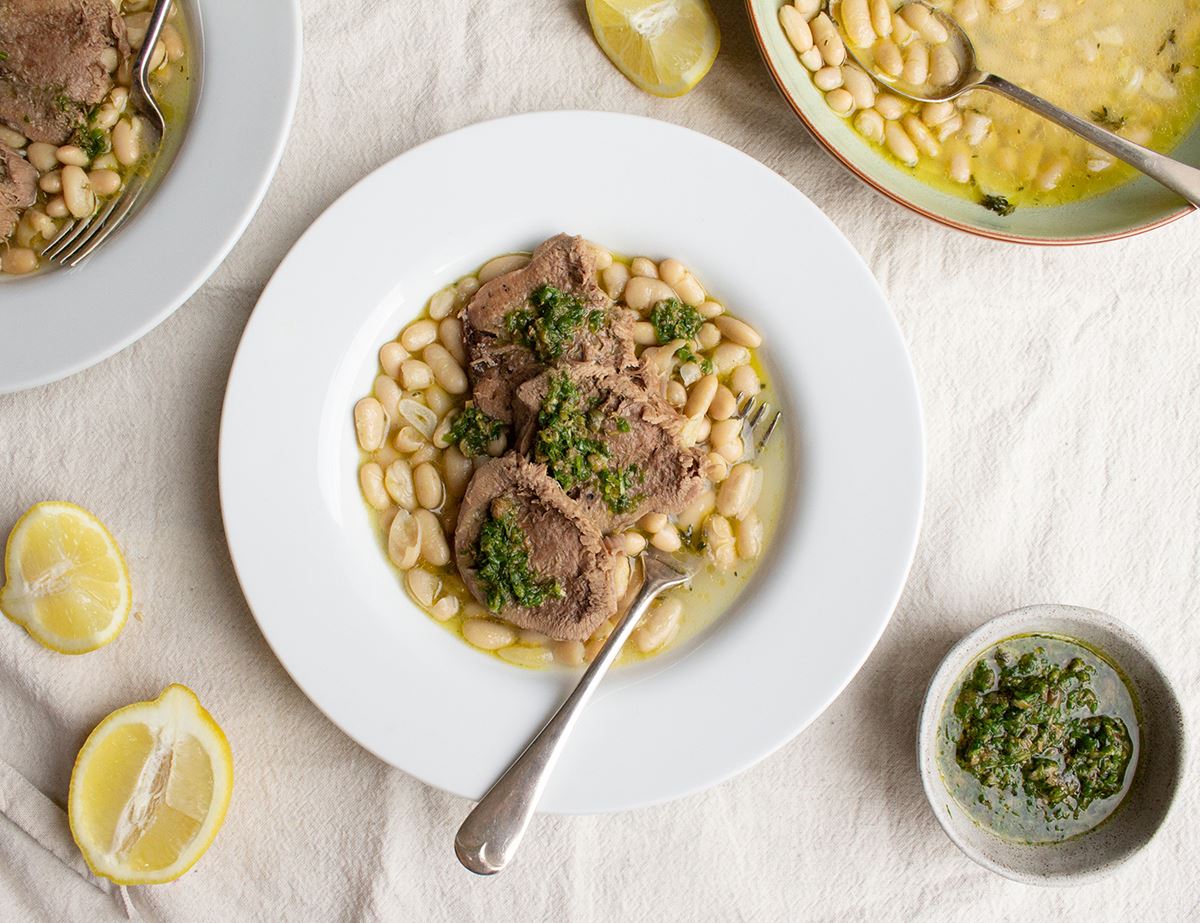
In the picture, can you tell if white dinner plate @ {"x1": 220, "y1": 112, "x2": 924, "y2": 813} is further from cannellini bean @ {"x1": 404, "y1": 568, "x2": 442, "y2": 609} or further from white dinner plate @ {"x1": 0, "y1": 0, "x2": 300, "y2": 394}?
white dinner plate @ {"x1": 0, "y1": 0, "x2": 300, "y2": 394}

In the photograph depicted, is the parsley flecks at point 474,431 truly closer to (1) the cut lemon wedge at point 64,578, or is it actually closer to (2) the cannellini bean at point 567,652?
(2) the cannellini bean at point 567,652

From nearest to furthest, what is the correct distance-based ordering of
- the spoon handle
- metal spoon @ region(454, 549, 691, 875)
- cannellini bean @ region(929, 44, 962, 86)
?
metal spoon @ region(454, 549, 691, 875) → the spoon handle → cannellini bean @ region(929, 44, 962, 86)

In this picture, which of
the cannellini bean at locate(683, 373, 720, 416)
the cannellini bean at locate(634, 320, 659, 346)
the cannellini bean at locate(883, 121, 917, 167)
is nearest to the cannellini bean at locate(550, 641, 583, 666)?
the cannellini bean at locate(683, 373, 720, 416)

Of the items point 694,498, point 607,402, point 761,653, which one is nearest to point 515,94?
point 607,402

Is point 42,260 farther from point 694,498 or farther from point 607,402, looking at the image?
point 694,498

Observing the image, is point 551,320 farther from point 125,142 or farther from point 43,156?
point 43,156

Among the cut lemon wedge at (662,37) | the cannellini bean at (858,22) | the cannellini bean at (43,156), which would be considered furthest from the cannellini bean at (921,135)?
the cannellini bean at (43,156)

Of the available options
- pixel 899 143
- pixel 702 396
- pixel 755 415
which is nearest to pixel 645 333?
pixel 702 396
